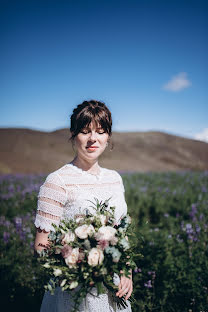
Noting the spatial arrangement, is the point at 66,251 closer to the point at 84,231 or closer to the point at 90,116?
the point at 84,231

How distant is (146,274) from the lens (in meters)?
2.88

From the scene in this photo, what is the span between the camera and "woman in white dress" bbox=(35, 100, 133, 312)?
5.18ft

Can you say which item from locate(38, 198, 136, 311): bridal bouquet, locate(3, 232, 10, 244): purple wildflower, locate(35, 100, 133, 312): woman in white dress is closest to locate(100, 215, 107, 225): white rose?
locate(38, 198, 136, 311): bridal bouquet

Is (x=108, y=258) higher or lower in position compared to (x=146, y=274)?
higher

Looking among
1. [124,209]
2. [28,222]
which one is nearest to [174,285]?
[124,209]

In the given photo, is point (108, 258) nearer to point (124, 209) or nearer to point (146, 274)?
point (124, 209)

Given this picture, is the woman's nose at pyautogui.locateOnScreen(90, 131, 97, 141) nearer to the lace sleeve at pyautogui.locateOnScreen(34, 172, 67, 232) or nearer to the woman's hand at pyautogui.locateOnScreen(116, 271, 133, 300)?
the lace sleeve at pyautogui.locateOnScreen(34, 172, 67, 232)

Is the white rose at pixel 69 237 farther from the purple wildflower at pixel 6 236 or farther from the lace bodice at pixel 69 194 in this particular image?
the purple wildflower at pixel 6 236

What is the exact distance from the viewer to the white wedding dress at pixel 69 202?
158 cm

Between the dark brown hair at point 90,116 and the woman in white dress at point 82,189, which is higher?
the dark brown hair at point 90,116

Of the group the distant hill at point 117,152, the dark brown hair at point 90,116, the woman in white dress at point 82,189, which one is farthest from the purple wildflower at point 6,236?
the distant hill at point 117,152

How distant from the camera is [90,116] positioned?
69.2 inches

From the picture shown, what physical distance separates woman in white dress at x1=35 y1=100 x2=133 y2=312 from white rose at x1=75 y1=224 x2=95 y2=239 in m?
0.33

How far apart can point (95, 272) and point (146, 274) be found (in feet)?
6.82
